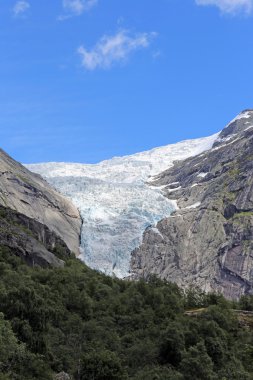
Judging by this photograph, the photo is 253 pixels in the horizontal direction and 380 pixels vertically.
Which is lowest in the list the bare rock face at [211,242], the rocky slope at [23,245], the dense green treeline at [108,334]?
the dense green treeline at [108,334]

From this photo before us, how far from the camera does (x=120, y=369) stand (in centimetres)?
4538

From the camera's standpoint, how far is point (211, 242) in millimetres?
157750

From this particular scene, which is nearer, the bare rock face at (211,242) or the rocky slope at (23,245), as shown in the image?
the rocky slope at (23,245)

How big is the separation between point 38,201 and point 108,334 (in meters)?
102

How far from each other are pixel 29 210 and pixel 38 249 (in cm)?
5872

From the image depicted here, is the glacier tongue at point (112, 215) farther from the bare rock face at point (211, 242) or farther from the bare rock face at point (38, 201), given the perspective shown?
the bare rock face at point (38, 201)

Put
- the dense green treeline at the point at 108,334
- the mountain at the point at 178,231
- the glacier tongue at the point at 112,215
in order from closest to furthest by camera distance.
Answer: the dense green treeline at the point at 108,334 → the mountain at the point at 178,231 → the glacier tongue at the point at 112,215

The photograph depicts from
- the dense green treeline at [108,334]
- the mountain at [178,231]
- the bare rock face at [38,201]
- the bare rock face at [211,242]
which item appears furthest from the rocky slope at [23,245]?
the bare rock face at [211,242]

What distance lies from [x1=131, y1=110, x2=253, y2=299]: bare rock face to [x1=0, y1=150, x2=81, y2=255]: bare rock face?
18.3 meters

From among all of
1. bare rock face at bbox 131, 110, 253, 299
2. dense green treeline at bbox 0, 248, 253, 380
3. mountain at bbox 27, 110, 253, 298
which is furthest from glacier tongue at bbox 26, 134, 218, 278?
dense green treeline at bbox 0, 248, 253, 380

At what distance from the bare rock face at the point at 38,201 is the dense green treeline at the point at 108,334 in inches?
2681

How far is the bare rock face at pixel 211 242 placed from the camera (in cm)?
14438

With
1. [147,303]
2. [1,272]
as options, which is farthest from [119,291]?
[1,272]

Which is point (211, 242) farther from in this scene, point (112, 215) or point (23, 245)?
point (23, 245)
